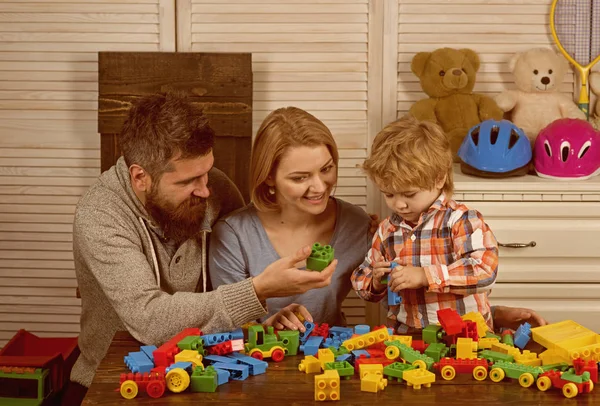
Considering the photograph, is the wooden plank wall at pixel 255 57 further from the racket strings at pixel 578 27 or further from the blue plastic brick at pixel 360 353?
the blue plastic brick at pixel 360 353

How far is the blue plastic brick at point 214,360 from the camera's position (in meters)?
1.70

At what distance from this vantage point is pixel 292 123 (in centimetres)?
222

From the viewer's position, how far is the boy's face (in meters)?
2.08

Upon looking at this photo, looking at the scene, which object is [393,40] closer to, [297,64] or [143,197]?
[297,64]

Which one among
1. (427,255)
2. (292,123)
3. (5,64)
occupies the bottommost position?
(427,255)

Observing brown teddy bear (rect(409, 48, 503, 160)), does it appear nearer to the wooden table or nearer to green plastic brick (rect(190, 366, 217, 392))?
the wooden table

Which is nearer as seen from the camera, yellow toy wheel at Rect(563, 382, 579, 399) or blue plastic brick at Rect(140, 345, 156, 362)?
yellow toy wheel at Rect(563, 382, 579, 399)

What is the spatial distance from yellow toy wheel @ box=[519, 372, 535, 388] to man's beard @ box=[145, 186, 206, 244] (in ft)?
3.12

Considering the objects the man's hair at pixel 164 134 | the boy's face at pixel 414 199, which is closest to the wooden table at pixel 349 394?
the boy's face at pixel 414 199

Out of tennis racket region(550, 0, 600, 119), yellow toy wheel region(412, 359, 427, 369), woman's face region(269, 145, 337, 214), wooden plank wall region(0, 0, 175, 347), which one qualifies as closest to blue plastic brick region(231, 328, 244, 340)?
yellow toy wheel region(412, 359, 427, 369)

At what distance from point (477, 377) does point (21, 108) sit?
2.24 m

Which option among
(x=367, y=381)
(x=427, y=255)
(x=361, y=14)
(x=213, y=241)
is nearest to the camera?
(x=367, y=381)

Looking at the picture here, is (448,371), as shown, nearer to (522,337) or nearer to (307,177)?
(522,337)

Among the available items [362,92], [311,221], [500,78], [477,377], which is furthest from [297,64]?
[477,377]
